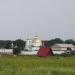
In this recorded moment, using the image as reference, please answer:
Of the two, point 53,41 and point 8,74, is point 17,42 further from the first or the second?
point 8,74

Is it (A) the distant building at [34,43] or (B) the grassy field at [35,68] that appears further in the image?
(A) the distant building at [34,43]

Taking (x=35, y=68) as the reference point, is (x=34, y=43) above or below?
above

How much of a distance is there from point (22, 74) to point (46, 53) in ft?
175

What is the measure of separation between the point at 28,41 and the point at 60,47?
11.3m

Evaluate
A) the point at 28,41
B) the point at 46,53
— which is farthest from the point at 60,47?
the point at 46,53

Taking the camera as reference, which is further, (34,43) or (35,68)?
(34,43)

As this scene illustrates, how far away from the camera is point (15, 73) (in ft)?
45.3

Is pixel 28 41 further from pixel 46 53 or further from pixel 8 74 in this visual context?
pixel 8 74

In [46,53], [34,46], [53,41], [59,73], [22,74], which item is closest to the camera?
[22,74]

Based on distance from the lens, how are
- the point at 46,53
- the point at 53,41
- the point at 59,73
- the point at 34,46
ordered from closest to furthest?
the point at 59,73, the point at 46,53, the point at 34,46, the point at 53,41

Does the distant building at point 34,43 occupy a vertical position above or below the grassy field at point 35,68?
above

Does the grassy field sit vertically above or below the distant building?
below

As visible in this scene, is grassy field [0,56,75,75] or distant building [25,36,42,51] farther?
distant building [25,36,42,51]

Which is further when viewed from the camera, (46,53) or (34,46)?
(34,46)
